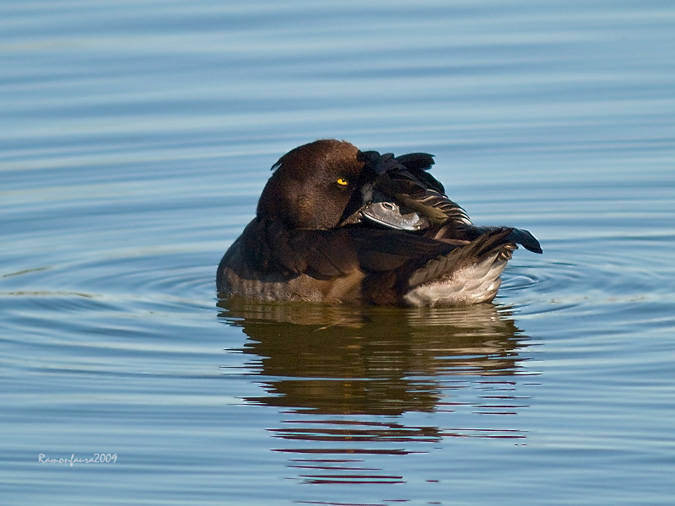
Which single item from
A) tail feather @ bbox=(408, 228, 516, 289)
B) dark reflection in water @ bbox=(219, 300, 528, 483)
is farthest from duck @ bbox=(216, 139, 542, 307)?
dark reflection in water @ bbox=(219, 300, 528, 483)

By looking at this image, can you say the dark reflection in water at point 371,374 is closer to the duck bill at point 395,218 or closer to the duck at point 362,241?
the duck at point 362,241

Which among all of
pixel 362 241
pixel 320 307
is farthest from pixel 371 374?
pixel 320 307

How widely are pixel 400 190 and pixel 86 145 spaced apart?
5339 millimetres

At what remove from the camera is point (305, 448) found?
6.73 meters

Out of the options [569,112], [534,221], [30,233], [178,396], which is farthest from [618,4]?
[178,396]

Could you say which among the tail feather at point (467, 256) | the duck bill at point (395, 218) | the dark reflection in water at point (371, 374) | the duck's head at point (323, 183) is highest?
the duck's head at point (323, 183)

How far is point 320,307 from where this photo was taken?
950cm

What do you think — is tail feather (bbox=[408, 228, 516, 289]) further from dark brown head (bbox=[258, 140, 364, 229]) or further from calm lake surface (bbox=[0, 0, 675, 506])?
dark brown head (bbox=[258, 140, 364, 229])

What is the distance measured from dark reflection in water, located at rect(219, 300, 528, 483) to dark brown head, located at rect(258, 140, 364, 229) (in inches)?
24.9

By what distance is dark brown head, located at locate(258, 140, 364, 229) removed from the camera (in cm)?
972

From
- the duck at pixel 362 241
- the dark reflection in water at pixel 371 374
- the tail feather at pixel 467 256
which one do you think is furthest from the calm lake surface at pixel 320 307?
the tail feather at pixel 467 256

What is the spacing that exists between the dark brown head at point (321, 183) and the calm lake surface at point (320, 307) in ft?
2.15

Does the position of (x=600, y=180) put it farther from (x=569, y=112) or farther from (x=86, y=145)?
(x=86, y=145)

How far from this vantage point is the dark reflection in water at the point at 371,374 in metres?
6.75
